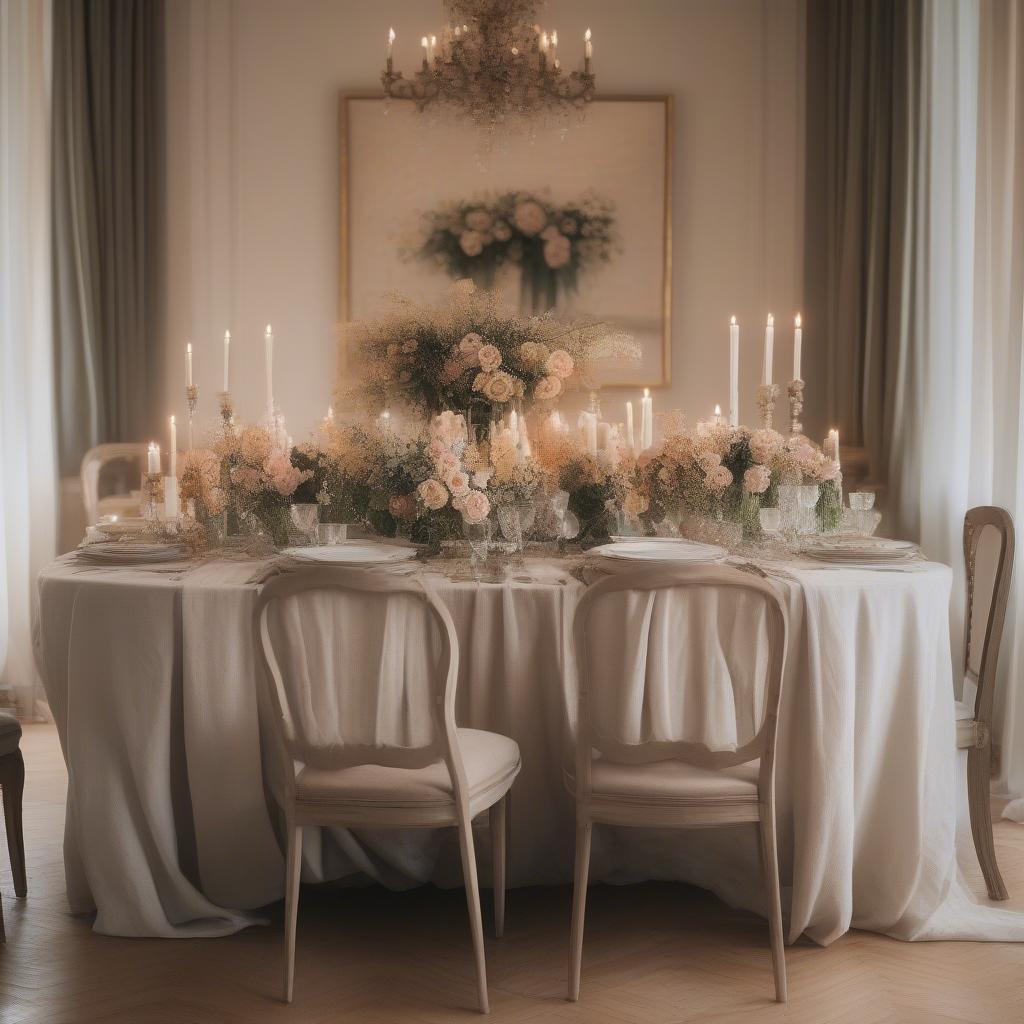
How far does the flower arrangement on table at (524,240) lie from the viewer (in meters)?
6.25

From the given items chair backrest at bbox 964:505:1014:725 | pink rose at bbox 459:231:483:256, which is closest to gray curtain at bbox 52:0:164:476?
pink rose at bbox 459:231:483:256

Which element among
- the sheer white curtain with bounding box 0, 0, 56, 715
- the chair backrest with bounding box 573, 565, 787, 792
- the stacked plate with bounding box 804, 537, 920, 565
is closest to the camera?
the chair backrest with bounding box 573, 565, 787, 792

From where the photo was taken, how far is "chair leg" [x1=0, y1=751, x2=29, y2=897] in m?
3.24

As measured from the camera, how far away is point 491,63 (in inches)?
191

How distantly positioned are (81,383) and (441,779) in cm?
395

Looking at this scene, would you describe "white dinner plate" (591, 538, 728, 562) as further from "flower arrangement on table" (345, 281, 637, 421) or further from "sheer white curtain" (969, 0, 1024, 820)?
"sheer white curtain" (969, 0, 1024, 820)

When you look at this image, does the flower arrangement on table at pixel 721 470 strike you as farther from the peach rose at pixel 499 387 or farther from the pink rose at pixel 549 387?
the peach rose at pixel 499 387

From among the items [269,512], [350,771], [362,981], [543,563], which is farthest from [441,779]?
[269,512]

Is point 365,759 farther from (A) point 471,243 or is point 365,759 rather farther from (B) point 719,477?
(A) point 471,243

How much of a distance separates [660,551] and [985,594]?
103 centimetres

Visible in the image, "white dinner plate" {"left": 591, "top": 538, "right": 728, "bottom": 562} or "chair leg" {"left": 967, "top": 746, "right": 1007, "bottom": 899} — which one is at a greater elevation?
"white dinner plate" {"left": 591, "top": 538, "right": 728, "bottom": 562}

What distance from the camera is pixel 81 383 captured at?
5941 millimetres

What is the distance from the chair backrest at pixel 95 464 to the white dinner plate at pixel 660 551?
118 inches

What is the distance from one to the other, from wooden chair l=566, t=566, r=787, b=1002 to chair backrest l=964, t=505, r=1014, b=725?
3.11 feet
